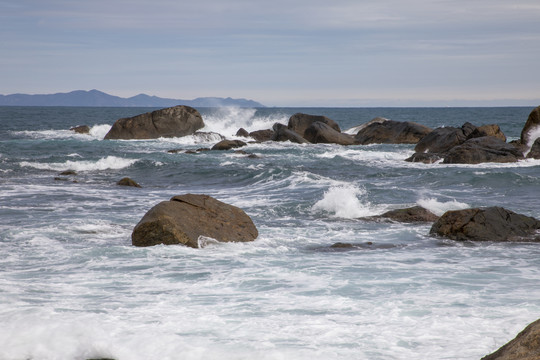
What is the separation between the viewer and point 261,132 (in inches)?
1668

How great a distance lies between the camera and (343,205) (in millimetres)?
14352

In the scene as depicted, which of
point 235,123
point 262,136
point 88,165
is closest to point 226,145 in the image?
point 262,136

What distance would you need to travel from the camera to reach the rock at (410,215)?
12.9 m

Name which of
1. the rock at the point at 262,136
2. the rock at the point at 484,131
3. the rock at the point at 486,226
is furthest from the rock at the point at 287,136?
the rock at the point at 486,226

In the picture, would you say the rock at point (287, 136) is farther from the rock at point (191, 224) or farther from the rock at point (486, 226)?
the rock at point (191, 224)

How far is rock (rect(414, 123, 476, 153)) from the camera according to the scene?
28.5 metres

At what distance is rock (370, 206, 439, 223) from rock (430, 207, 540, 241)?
1.49m

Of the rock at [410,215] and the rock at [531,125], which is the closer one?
the rock at [410,215]

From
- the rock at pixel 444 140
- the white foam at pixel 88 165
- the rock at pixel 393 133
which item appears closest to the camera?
the white foam at pixel 88 165

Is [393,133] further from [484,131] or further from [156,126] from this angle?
[156,126]

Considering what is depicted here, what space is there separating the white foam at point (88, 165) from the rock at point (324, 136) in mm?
14308

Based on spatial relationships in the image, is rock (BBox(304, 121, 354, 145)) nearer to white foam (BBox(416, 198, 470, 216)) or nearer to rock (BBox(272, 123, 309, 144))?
rock (BBox(272, 123, 309, 144))

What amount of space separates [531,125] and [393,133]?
11.9 m

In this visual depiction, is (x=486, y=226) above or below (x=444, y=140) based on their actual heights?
below
